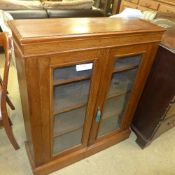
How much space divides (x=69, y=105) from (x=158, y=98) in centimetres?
71

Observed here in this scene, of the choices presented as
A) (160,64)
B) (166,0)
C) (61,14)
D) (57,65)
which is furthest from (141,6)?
(57,65)

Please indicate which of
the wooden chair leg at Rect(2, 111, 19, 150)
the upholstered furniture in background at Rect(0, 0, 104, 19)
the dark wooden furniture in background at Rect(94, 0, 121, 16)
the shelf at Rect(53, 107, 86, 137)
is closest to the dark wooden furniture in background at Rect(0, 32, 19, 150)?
the wooden chair leg at Rect(2, 111, 19, 150)

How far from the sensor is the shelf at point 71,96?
111 centimetres

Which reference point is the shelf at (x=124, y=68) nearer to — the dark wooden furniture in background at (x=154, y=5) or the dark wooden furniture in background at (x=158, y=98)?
the dark wooden furniture in background at (x=158, y=98)

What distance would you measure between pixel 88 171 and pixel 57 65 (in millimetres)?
997

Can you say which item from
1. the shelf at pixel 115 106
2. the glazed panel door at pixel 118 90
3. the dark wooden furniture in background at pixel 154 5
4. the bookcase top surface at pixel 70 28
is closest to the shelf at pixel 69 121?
the glazed panel door at pixel 118 90

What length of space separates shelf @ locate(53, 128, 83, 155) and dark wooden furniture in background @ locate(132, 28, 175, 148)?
0.60 metres

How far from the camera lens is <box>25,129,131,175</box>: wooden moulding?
131 cm

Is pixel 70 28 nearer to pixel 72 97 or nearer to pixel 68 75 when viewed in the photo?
pixel 68 75

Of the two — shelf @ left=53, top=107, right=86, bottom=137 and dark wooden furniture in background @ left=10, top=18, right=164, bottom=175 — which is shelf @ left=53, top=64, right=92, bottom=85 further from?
shelf @ left=53, top=107, right=86, bottom=137

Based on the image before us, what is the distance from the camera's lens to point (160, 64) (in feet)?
4.16

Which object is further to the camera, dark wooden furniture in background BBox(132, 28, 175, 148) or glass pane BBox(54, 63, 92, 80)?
dark wooden furniture in background BBox(132, 28, 175, 148)

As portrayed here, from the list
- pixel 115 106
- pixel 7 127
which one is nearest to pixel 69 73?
pixel 115 106

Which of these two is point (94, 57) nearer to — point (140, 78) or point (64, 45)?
point (64, 45)
